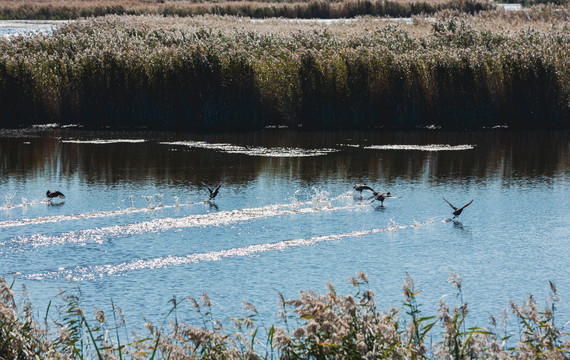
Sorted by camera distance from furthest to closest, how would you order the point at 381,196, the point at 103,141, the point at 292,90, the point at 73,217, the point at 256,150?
the point at 292,90
the point at 103,141
the point at 256,150
the point at 381,196
the point at 73,217

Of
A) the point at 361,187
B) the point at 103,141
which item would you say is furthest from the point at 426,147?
the point at 103,141

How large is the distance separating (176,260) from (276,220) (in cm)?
265

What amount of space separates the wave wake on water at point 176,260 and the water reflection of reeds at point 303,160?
430 centimetres

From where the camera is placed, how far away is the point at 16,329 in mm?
5988

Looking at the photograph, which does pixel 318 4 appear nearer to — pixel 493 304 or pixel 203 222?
pixel 203 222

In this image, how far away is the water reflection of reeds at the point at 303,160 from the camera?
55.2 ft

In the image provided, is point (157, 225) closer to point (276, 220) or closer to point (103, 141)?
point (276, 220)

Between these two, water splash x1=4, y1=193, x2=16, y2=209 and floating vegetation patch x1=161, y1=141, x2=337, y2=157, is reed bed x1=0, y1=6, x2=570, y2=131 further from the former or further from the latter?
water splash x1=4, y1=193, x2=16, y2=209

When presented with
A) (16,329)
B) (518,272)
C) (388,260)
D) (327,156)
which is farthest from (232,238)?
(327,156)

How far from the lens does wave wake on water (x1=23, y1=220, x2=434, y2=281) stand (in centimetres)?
1016

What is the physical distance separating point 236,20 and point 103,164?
2973 centimetres

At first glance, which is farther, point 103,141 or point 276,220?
point 103,141

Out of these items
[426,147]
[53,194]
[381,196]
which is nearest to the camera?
[53,194]

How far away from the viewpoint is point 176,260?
1084cm
